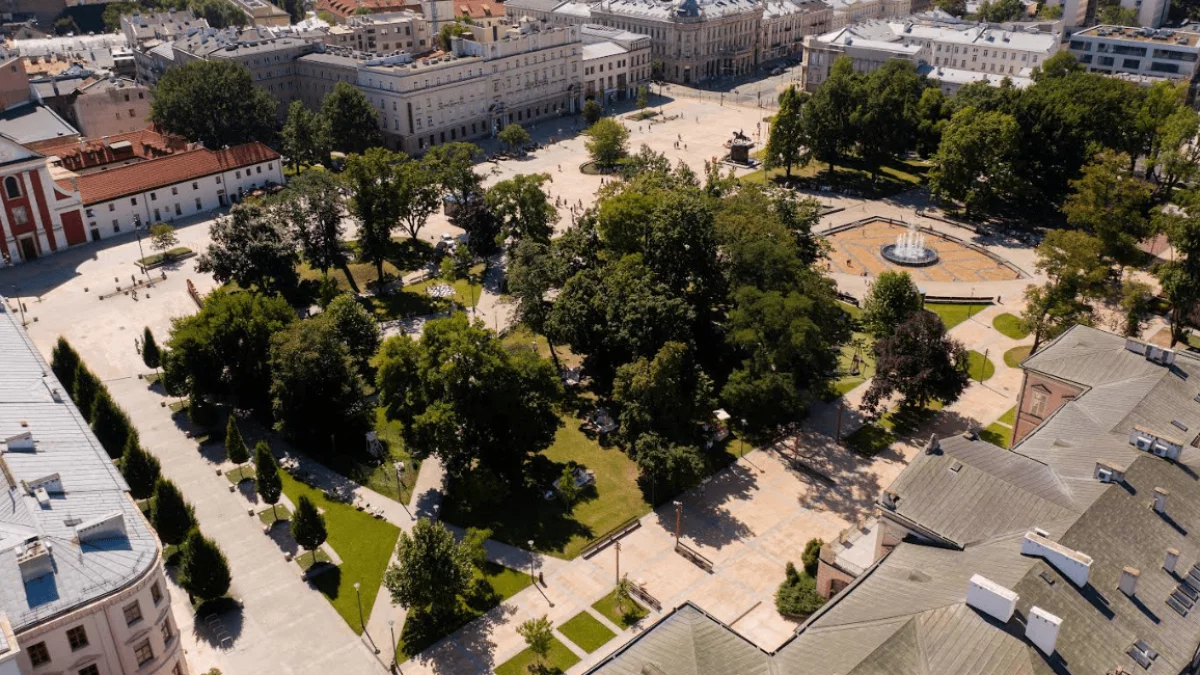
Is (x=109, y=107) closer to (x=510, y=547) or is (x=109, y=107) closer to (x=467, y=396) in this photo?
(x=467, y=396)

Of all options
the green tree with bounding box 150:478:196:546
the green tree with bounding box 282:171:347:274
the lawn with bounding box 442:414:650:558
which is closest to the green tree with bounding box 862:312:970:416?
the lawn with bounding box 442:414:650:558

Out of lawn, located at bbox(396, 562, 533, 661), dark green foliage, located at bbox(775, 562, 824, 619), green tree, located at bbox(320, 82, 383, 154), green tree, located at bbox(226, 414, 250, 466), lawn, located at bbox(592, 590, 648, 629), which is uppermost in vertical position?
green tree, located at bbox(320, 82, 383, 154)

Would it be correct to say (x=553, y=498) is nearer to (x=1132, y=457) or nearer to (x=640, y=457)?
(x=640, y=457)

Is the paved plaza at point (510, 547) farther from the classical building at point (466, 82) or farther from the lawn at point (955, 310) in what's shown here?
the classical building at point (466, 82)

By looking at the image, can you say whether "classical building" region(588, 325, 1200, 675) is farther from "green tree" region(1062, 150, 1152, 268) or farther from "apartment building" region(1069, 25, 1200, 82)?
"apartment building" region(1069, 25, 1200, 82)

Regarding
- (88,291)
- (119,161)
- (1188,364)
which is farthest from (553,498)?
(119,161)

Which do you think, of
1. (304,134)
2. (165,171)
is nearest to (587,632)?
(165,171)
